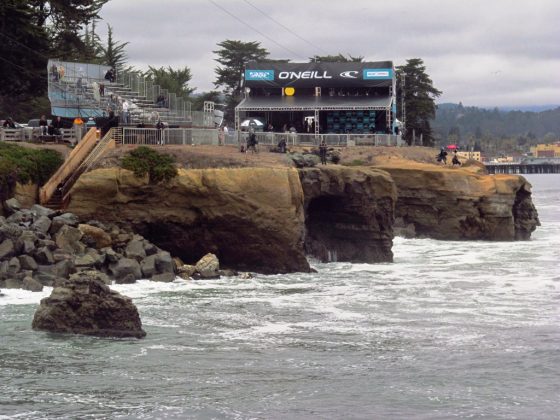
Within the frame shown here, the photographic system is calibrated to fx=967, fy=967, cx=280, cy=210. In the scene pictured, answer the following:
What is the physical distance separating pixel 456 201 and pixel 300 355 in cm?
3153

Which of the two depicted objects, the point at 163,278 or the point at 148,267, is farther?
the point at 148,267

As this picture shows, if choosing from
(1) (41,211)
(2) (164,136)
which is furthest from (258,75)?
(1) (41,211)

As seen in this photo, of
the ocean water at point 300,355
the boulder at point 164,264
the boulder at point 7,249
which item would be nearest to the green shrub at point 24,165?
the boulder at point 7,249

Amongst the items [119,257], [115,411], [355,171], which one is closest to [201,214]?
[119,257]

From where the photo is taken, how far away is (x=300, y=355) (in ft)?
68.6

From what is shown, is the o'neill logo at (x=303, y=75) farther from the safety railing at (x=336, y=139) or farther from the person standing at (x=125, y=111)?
the person standing at (x=125, y=111)

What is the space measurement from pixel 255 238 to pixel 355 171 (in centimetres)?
740

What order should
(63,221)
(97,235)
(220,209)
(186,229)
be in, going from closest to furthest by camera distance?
(63,221)
(97,235)
(220,209)
(186,229)

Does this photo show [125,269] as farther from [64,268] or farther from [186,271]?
[186,271]

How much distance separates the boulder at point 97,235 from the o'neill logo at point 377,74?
136ft

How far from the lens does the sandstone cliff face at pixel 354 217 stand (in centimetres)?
4019

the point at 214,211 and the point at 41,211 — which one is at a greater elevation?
the point at 41,211

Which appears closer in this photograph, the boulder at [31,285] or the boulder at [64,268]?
the boulder at [31,285]

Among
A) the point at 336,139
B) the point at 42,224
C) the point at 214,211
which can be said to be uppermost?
the point at 336,139
